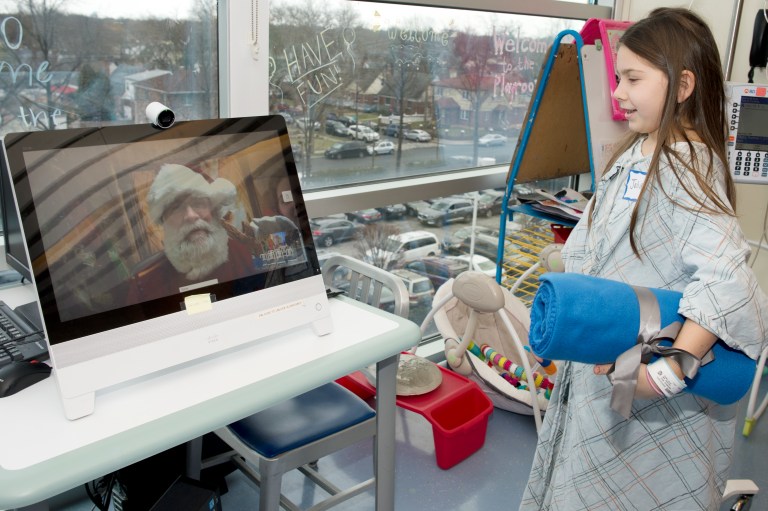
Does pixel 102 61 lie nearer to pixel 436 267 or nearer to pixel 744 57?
pixel 436 267

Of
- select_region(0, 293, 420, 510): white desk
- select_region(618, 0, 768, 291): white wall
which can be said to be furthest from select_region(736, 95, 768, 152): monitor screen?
select_region(0, 293, 420, 510): white desk

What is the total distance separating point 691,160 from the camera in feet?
3.99

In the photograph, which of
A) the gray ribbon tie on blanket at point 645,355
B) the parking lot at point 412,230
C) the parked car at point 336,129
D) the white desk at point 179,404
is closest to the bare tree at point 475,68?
the parking lot at point 412,230

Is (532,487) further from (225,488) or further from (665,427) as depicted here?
(225,488)

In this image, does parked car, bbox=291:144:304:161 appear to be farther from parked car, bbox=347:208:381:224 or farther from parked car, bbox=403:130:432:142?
parked car, bbox=403:130:432:142

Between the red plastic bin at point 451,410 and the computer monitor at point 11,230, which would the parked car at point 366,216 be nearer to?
the red plastic bin at point 451,410

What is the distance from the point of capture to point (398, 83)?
2379 millimetres

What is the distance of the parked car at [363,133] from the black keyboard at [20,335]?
49.1 inches

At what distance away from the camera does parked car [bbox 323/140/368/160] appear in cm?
225

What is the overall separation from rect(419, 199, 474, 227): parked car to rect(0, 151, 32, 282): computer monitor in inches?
61.7

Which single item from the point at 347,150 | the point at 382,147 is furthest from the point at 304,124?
the point at 382,147

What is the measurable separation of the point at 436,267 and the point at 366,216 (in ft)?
1.62

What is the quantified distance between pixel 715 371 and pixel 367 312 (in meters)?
0.69

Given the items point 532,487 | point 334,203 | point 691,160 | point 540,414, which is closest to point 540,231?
point 540,414
